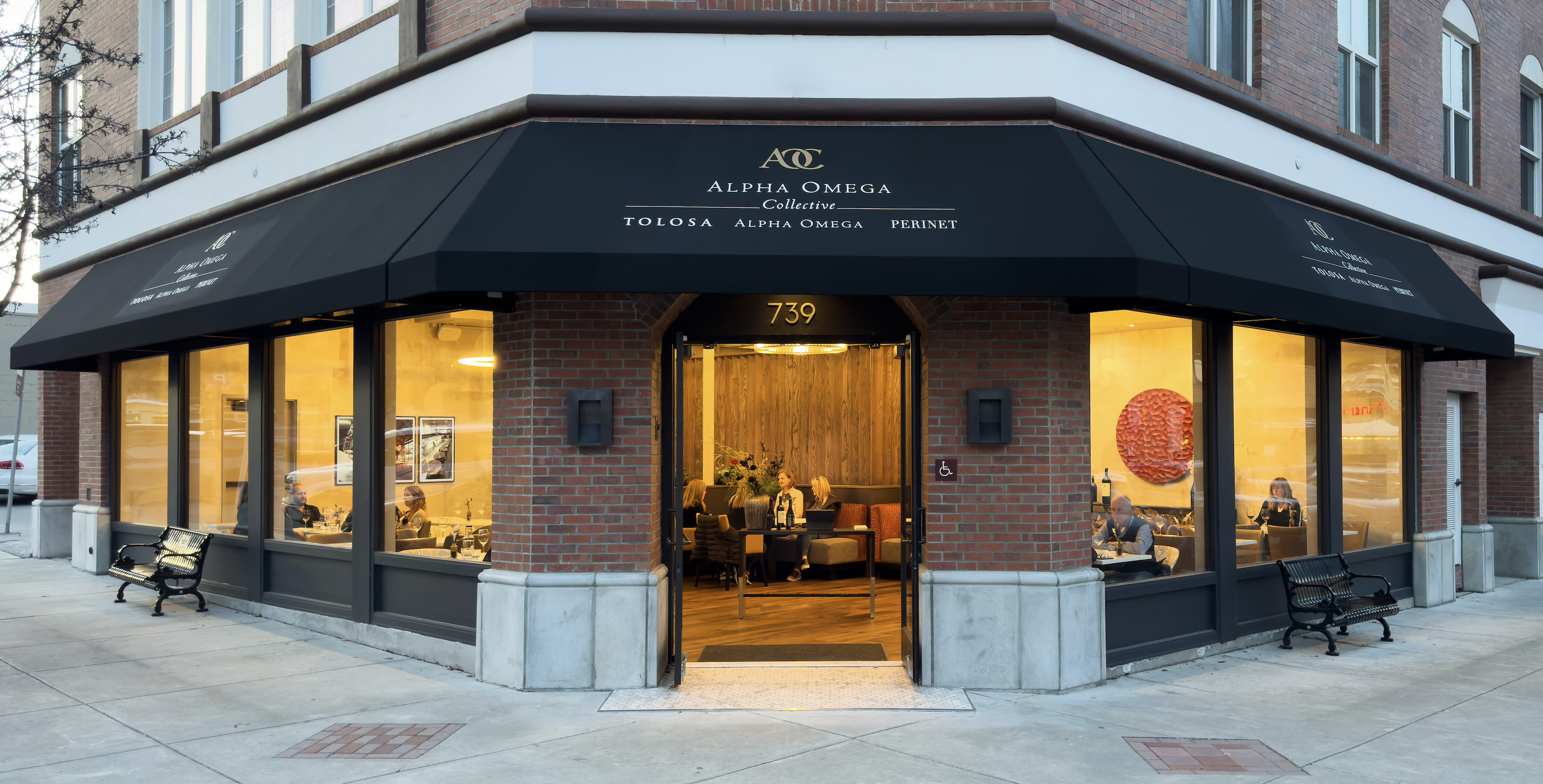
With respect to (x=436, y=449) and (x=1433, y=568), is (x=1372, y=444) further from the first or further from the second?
(x=436, y=449)

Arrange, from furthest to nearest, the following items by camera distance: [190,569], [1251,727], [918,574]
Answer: [190,569]
[918,574]
[1251,727]

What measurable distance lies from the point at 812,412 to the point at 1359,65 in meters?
8.72

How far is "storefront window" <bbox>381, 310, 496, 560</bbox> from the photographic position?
8625mm

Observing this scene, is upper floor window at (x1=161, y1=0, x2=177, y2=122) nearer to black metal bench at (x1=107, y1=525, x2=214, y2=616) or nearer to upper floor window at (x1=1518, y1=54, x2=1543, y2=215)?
black metal bench at (x1=107, y1=525, x2=214, y2=616)

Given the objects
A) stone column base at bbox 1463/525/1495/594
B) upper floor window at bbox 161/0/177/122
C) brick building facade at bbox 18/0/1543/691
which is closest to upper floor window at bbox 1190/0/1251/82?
brick building facade at bbox 18/0/1543/691

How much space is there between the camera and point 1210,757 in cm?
607

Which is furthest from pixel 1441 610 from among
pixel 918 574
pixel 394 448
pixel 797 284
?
pixel 394 448

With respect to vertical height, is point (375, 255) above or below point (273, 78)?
below

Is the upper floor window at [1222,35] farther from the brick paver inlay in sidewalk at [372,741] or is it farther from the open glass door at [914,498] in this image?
the brick paver inlay in sidewalk at [372,741]

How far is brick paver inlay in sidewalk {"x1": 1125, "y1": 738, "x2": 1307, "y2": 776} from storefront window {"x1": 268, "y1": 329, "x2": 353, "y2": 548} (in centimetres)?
708

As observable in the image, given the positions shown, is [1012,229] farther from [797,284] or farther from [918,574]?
[918,574]

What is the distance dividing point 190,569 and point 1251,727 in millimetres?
10553

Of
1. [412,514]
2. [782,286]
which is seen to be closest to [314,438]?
[412,514]

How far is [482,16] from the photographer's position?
8.44 meters
